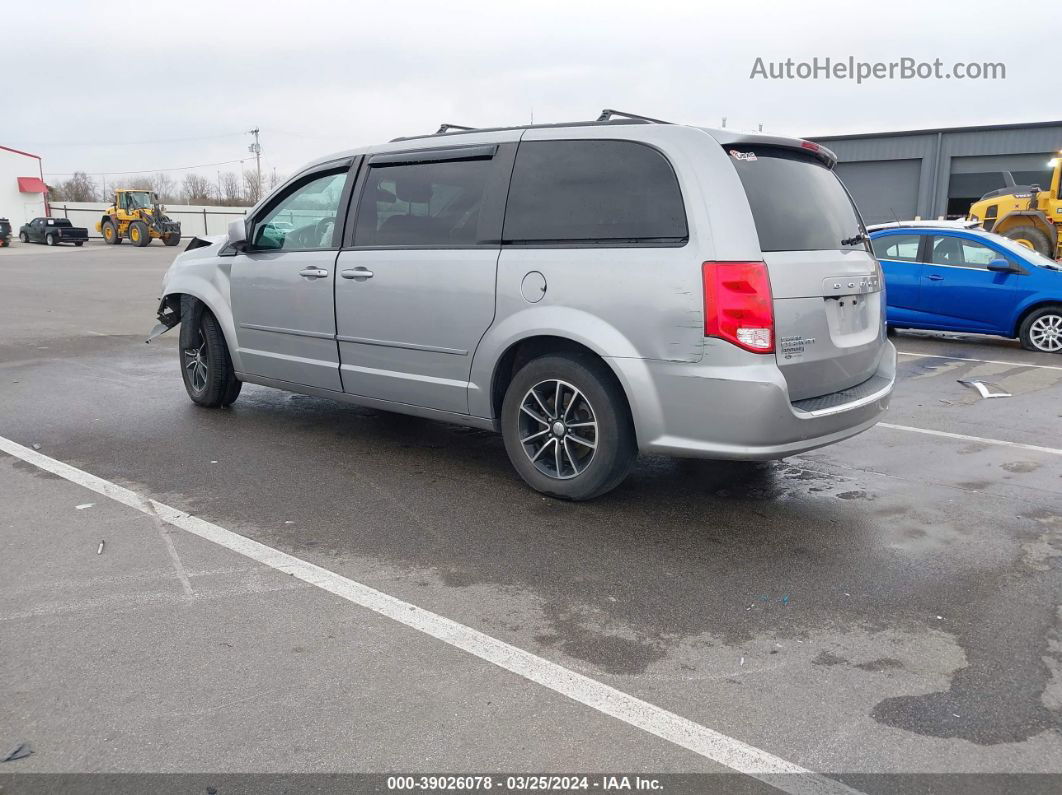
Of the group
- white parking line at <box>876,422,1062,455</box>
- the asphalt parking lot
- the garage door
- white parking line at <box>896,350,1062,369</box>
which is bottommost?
the asphalt parking lot

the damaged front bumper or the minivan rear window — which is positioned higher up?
the minivan rear window

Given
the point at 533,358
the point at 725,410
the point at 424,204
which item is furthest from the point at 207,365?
the point at 725,410

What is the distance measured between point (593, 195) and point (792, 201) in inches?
40.2

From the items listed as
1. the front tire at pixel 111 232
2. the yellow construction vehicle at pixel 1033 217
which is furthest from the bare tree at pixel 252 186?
the yellow construction vehicle at pixel 1033 217

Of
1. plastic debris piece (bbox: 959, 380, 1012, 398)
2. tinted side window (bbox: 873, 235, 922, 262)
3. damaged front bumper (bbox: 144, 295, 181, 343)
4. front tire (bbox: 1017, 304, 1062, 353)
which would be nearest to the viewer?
damaged front bumper (bbox: 144, 295, 181, 343)

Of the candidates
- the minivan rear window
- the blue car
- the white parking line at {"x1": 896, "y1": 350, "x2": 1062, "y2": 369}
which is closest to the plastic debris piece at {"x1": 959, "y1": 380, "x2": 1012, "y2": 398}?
the white parking line at {"x1": 896, "y1": 350, "x2": 1062, "y2": 369}

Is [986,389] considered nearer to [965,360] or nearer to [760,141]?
[965,360]

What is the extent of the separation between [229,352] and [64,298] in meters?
12.3

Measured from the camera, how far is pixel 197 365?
7176 mm

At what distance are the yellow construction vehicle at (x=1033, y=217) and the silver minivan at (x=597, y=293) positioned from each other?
14.2m

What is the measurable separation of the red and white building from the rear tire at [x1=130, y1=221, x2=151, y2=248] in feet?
78.5

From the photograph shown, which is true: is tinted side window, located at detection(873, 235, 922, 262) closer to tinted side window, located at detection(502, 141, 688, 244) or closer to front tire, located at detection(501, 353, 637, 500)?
tinted side window, located at detection(502, 141, 688, 244)

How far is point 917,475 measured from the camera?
5.57 m

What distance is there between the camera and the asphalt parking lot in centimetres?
271
